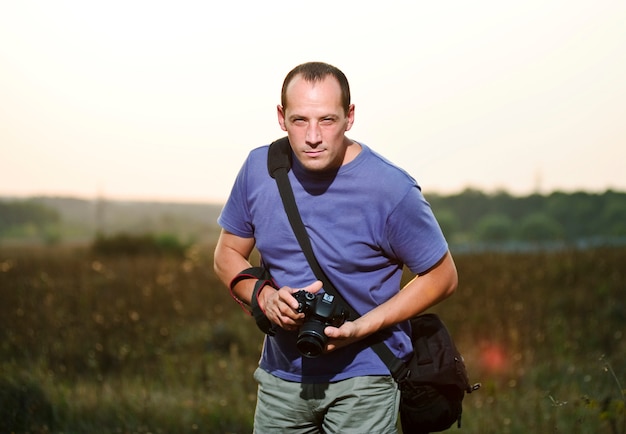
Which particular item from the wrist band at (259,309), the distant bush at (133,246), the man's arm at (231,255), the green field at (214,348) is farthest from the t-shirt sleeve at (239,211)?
the distant bush at (133,246)

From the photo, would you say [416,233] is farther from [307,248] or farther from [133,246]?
[133,246]

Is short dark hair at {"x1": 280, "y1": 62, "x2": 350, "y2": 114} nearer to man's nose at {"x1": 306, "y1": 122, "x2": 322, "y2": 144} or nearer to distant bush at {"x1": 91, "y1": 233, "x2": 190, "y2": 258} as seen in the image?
man's nose at {"x1": 306, "y1": 122, "x2": 322, "y2": 144}

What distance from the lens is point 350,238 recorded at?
2732mm

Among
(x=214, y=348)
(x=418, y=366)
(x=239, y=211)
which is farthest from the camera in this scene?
(x=214, y=348)

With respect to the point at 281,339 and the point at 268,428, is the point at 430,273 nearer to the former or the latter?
the point at 281,339

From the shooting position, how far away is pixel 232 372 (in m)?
6.54

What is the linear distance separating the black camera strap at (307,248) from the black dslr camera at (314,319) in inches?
7.1

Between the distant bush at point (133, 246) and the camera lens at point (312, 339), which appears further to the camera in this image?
the distant bush at point (133, 246)

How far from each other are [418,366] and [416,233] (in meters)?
0.55

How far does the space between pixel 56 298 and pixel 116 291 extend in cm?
112

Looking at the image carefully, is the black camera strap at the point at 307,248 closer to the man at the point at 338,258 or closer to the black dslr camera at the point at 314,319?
the man at the point at 338,258

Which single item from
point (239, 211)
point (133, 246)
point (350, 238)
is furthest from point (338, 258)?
point (133, 246)

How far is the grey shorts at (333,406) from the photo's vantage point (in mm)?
2758

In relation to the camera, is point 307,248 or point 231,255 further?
point 231,255
